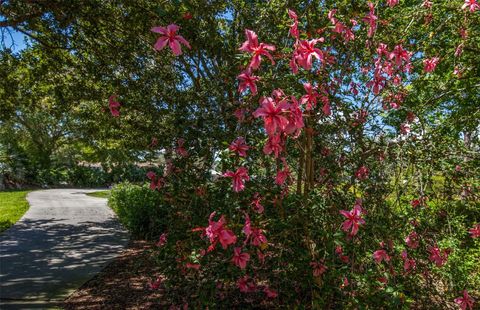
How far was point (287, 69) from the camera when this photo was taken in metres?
2.48

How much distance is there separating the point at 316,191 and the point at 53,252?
19.4 ft

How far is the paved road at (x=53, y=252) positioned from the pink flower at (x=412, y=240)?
4.08 meters

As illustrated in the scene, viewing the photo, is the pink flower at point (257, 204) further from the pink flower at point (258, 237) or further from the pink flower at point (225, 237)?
the pink flower at point (225, 237)

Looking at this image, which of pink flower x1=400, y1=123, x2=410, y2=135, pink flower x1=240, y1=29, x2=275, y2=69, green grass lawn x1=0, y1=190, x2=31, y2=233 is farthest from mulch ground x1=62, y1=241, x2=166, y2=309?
green grass lawn x1=0, y1=190, x2=31, y2=233

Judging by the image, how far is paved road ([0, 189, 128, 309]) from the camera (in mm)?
4605

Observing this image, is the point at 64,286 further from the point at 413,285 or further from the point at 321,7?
the point at 321,7

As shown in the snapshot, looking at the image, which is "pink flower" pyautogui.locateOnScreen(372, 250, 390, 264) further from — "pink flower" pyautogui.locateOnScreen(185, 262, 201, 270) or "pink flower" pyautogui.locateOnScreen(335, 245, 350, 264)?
"pink flower" pyautogui.locateOnScreen(185, 262, 201, 270)

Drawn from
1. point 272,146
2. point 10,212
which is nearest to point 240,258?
point 272,146

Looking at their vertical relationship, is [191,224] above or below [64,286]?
above

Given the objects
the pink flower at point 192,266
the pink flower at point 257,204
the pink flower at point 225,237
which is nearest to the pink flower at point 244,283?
the pink flower at point 192,266

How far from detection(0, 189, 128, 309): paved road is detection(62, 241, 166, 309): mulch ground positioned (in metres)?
0.19

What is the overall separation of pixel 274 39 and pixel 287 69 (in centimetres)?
55

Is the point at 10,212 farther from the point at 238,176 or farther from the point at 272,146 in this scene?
the point at 272,146

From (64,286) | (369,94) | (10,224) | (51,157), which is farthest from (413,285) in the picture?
(51,157)
